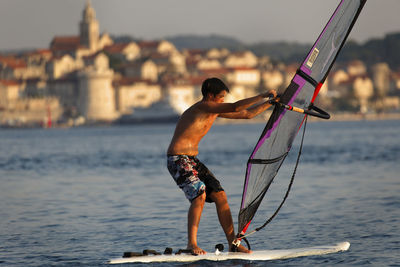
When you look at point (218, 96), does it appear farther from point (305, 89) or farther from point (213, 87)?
point (305, 89)

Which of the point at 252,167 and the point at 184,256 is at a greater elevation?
the point at 252,167

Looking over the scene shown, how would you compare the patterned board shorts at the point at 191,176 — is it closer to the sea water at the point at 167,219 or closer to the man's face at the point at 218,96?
the man's face at the point at 218,96

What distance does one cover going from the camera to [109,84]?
510 feet

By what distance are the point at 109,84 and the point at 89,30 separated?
39.3m

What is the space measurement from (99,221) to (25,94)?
152m

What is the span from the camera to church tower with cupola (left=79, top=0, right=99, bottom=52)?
628ft

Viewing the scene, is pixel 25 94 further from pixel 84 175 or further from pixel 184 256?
pixel 184 256

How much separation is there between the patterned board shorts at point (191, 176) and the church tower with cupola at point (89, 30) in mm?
183279

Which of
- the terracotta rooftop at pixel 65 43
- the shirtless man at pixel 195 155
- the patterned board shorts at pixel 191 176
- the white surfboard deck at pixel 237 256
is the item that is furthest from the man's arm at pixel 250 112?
the terracotta rooftop at pixel 65 43

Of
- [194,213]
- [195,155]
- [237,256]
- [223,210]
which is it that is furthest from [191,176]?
[237,256]

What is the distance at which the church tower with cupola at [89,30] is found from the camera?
192 metres

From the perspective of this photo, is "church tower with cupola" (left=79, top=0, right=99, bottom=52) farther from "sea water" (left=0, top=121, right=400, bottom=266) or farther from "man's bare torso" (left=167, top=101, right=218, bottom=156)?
"man's bare torso" (left=167, top=101, right=218, bottom=156)

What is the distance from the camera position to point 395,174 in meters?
22.8

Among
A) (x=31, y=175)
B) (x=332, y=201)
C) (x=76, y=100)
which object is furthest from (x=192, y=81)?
(x=332, y=201)
